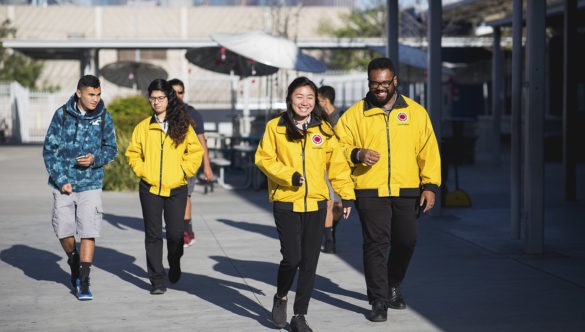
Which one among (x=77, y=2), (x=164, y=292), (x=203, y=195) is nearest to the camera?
(x=164, y=292)

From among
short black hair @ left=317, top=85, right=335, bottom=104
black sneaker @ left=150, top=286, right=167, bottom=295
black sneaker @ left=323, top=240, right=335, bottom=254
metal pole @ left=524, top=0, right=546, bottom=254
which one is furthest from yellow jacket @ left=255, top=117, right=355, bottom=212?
metal pole @ left=524, top=0, right=546, bottom=254

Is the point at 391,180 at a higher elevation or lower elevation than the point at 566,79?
lower

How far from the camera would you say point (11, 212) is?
48.1 feet

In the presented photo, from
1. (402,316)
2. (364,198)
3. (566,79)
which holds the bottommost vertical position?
(402,316)

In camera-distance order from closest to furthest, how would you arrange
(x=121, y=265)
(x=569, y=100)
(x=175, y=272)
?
(x=175, y=272), (x=121, y=265), (x=569, y=100)

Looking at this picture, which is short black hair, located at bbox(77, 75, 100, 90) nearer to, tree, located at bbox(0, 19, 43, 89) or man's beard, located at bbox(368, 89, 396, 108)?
man's beard, located at bbox(368, 89, 396, 108)

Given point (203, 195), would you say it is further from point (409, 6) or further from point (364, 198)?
point (409, 6)

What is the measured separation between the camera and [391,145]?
23.8 feet

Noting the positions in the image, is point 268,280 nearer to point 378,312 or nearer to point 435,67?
point 378,312

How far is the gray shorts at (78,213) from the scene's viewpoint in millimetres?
8195

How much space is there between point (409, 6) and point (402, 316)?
149 feet

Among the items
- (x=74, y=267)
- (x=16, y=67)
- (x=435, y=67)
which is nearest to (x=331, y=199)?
(x=74, y=267)

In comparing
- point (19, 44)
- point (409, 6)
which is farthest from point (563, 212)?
point (409, 6)

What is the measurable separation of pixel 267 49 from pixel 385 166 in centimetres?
1128
